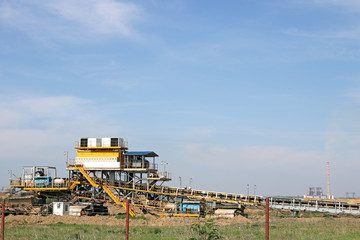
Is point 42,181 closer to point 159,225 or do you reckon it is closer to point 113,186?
point 113,186

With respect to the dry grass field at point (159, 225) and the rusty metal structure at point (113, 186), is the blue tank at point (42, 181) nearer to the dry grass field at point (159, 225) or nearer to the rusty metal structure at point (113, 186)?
the rusty metal structure at point (113, 186)

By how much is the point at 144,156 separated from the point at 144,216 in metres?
8.97

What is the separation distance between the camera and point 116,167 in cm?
5738

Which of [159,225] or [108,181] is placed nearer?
[159,225]

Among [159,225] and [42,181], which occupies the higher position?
[42,181]

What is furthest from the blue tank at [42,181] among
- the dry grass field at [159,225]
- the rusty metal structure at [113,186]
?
the dry grass field at [159,225]

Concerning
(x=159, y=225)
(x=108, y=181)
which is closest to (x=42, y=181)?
(x=108, y=181)

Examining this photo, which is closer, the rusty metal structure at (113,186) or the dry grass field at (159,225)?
the dry grass field at (159,225)

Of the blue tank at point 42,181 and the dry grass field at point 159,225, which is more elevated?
the blue tank at point 42,181

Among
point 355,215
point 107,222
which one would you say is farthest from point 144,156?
point 355,215

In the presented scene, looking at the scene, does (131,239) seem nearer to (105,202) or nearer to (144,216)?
(144,216)

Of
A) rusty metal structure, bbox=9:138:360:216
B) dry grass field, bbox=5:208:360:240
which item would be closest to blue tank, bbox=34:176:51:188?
rusty metal structure, bbox=9:138:360:216

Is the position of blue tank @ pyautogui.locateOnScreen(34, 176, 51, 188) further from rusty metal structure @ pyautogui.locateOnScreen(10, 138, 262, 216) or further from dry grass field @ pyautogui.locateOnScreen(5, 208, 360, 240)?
dry grass field @ pyautogui.locateOnScreen(5, 208, 360, 240)

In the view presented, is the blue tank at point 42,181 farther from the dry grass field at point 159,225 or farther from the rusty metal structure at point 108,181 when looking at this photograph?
the dry grass field at point 159,225
